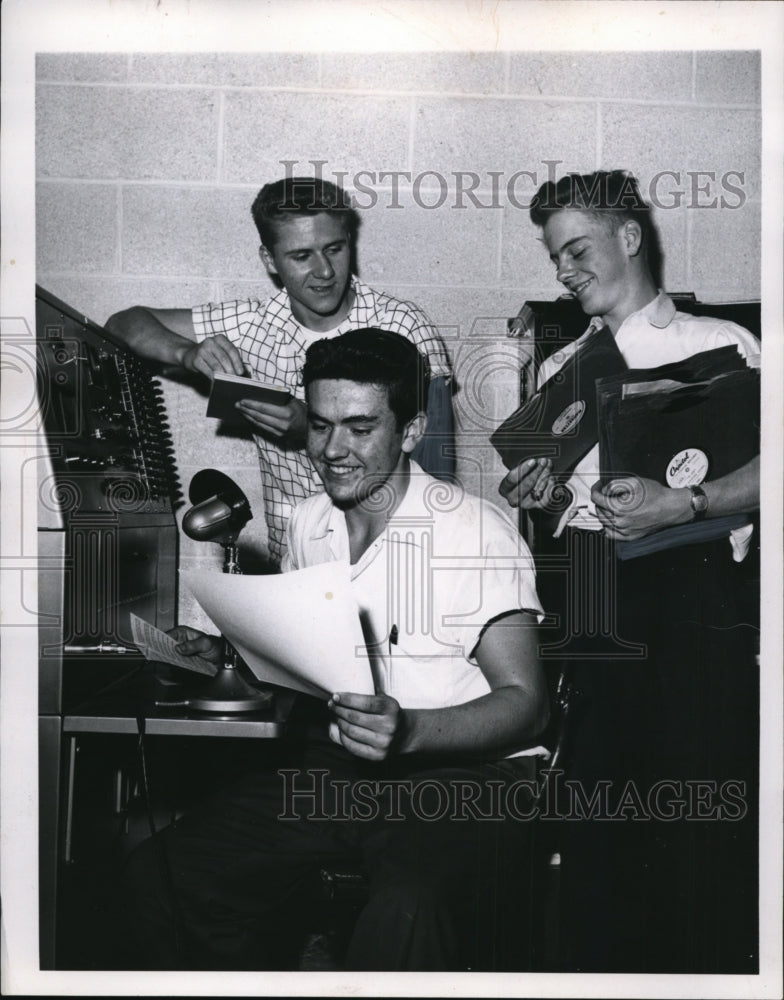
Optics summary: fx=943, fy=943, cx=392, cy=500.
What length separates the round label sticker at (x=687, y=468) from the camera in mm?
1817

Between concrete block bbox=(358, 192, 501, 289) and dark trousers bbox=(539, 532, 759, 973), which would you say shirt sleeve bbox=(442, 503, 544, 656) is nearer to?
dark trousers bbox=(539, 532, 759, 973)

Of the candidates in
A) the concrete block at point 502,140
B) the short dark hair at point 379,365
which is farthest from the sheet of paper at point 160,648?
the concrete block at point 502,140

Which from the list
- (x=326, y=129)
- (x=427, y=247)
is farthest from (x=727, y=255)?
(x=326, y=129)

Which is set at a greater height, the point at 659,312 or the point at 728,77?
the point at 728,77

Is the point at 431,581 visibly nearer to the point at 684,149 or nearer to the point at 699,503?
the point at 699,503

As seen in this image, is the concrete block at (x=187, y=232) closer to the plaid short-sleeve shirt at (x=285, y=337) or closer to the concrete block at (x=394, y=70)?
the plaid short-sleeve shirt at (x=285, y=337)

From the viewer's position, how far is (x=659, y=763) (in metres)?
1.84

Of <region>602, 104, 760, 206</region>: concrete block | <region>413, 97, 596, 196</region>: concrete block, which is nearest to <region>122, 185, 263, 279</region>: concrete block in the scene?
<region>413, 97, 596, 196</region>: concrete block

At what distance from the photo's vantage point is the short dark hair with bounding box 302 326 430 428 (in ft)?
5.96

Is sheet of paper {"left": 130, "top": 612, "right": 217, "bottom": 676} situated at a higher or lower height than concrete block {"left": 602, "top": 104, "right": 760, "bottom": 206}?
lower

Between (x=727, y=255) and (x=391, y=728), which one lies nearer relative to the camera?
(x=391, y=728)

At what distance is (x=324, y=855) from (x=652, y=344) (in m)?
1.16

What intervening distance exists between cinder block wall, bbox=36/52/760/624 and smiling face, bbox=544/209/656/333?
41 millimetres

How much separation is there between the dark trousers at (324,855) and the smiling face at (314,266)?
2.70 feet
